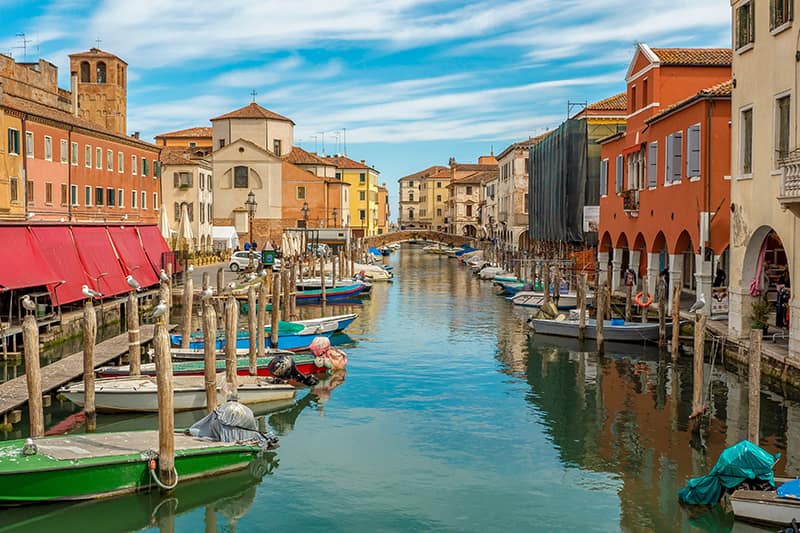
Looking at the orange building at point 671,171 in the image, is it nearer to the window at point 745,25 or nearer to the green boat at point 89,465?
the window at point 745,25

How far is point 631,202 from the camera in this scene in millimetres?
32125

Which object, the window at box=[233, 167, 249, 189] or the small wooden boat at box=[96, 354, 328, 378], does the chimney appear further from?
the small wooden boat at box=[96, 354, 328, 378]

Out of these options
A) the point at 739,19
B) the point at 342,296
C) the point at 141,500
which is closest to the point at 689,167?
the point at 739,19

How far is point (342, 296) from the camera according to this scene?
4484 centimetres

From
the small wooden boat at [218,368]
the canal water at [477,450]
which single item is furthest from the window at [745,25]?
the small wooden boat at [218,368]

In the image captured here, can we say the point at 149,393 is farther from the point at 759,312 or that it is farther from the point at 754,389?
the point at 759,312

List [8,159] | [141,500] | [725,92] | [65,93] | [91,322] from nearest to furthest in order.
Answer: [141,500] < [91,322] < [725,92] < [8,159] < [65,93]

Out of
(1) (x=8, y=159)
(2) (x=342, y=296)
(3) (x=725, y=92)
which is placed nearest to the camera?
(3) (x=725, y=92)

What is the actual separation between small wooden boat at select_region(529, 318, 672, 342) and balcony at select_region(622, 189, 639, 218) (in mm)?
5066

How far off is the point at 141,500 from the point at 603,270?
28430mm

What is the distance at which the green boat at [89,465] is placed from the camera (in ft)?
41.4

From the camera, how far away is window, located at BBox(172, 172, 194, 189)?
6216 centimetres

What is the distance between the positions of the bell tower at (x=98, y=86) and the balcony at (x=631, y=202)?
4154 cm

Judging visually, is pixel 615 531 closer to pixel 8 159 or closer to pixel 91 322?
pixel 91 322
